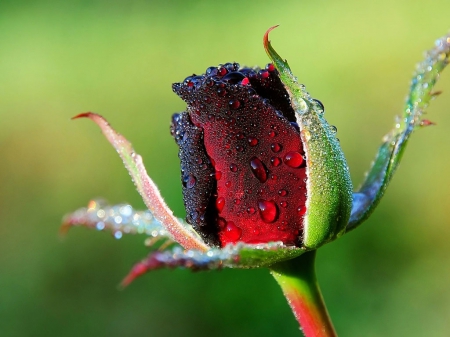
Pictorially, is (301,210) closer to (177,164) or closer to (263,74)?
(263,74)

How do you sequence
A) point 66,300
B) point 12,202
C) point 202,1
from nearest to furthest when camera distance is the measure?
point 66,300 → point 12,202 → point 202,1

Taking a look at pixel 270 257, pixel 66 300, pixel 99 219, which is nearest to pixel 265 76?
pixel 270 257

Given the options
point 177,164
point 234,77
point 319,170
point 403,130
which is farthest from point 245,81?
point 177,164

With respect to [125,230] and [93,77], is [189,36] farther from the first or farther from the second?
[125,230]

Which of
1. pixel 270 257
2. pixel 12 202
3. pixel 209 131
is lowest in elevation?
pixel 12 202

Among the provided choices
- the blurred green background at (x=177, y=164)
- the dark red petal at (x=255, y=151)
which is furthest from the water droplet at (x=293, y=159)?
the blurred green background at (x=177, y=164)

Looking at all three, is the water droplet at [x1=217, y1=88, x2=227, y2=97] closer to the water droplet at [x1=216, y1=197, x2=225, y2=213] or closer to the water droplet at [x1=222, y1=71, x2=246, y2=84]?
the water droplet at [x1=222, y1=71, x2=246, y2=84]
